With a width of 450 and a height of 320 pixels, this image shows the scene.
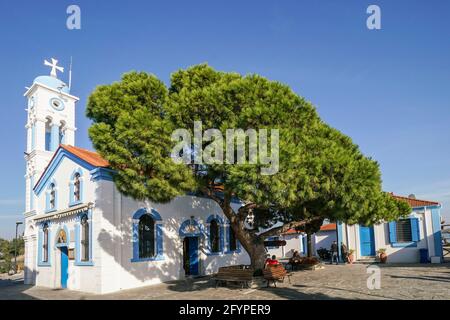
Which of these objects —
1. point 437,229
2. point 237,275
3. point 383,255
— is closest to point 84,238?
point 237,275

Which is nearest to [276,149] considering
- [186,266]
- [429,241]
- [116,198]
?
[116,198]

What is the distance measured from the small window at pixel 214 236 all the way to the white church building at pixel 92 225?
0.05 metres

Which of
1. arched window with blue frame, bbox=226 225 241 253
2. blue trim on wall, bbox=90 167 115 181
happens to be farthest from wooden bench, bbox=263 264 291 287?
arched window with blue frame, bbox=226 225 241 253

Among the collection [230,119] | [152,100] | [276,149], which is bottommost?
[276,149]

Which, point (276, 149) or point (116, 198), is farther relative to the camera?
point (116, 198)

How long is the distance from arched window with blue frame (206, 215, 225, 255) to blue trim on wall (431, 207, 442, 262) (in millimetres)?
11443

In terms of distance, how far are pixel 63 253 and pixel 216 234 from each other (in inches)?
286

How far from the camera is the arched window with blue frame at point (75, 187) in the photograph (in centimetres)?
1557

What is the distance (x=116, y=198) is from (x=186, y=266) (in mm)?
5405

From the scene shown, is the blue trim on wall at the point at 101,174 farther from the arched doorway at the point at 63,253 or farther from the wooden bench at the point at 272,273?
the wooden bench at the point at 272,273

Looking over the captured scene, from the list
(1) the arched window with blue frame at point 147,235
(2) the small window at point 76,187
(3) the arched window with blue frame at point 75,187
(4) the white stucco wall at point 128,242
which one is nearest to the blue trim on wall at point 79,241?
(4) the white stucco wall at point 128,242

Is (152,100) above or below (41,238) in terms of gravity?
above
